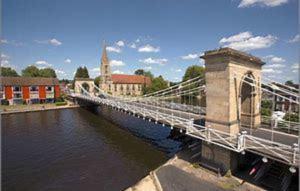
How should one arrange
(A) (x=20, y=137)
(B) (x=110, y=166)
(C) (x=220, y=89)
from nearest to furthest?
(C) (x=220, y=89) < (B) (x=110, y=166) < (A) (x=20, y=137)

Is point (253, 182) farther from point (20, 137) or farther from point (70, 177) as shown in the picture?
point (20, 137)

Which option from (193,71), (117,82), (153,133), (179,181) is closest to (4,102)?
(117,82)

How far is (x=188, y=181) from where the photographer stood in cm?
1130

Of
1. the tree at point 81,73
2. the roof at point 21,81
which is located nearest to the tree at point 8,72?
the tree at point 81,73

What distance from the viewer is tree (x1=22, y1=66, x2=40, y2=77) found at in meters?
82.1

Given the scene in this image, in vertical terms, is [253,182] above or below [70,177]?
above

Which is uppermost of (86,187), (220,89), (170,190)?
(220,89)

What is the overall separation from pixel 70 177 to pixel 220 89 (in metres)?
11.9

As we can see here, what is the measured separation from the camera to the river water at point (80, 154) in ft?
44.8

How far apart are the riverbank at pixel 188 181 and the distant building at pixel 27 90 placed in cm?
4588

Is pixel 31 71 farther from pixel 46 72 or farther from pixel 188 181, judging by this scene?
pixel 188 181

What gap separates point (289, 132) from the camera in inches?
551

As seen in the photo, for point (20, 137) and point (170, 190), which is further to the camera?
point (20, 137)

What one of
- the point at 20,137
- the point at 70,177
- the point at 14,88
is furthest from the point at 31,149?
the point at 14,88
